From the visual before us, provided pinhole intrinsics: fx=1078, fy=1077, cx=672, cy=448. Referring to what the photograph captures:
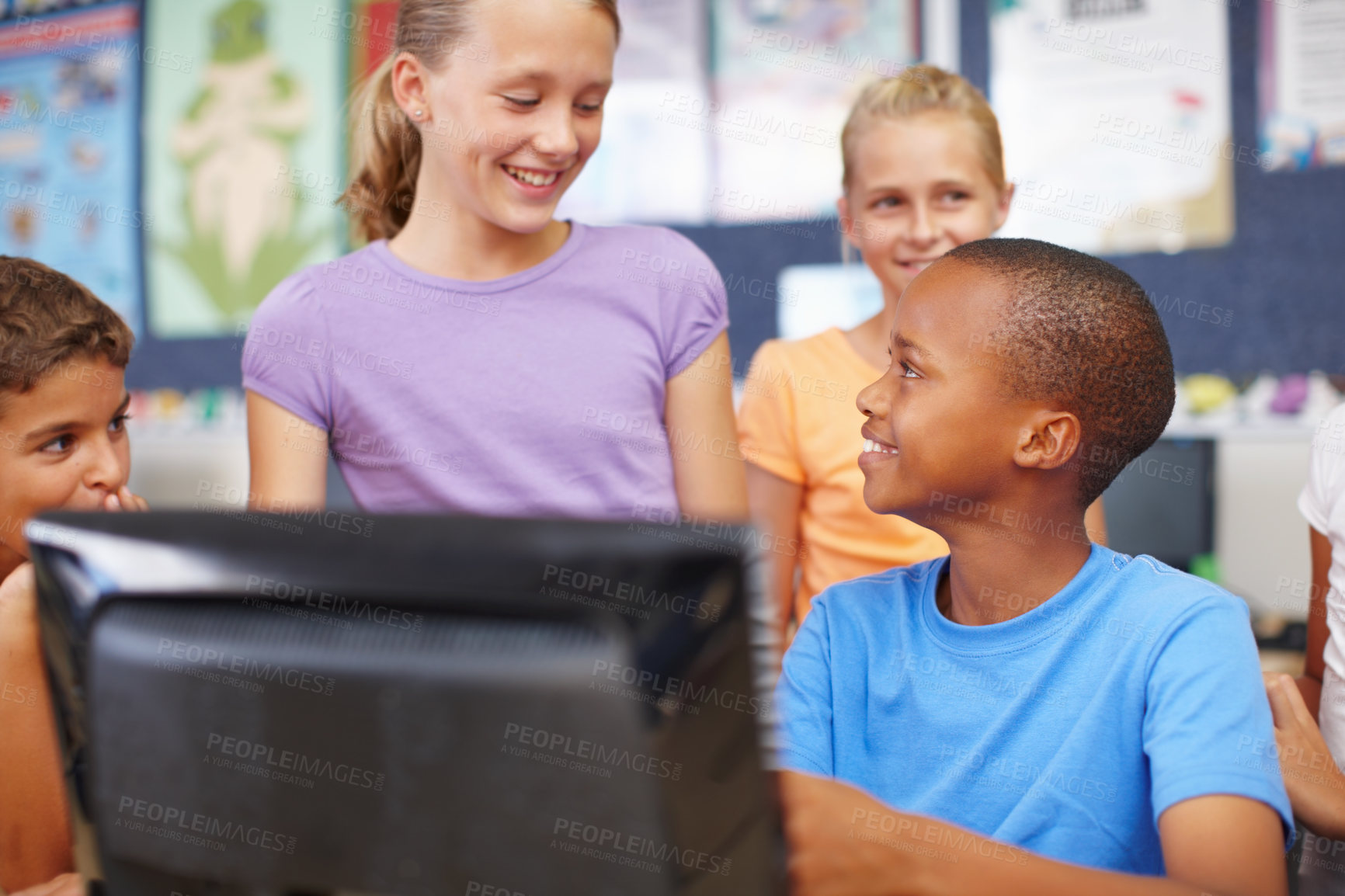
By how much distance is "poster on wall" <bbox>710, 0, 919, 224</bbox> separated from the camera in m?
2.30

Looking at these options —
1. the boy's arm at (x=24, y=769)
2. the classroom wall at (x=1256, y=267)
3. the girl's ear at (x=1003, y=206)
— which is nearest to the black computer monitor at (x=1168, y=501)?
the classroom wall at (x=1256, y=267)

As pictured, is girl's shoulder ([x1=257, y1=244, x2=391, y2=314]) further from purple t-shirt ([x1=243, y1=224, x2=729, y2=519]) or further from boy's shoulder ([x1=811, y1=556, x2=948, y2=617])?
boy's shoulder ([x1=811, y1=556, x2=948, y2=617])

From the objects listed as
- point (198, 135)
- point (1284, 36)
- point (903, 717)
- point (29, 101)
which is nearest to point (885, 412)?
point (903, 717)

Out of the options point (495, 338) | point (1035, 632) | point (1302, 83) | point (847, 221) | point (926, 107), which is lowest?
point (1035, 632)

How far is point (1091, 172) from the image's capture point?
7.14 feet

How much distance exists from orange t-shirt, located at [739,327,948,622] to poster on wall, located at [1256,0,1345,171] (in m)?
1.29

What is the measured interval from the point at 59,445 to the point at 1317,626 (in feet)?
3.99

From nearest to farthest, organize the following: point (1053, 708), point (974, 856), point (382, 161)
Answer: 1. point (974, 856)
2. point (1053, 708)
3. point (382, 161)

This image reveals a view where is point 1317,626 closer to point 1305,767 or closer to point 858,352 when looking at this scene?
point 1305,767

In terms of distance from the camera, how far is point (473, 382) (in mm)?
1104

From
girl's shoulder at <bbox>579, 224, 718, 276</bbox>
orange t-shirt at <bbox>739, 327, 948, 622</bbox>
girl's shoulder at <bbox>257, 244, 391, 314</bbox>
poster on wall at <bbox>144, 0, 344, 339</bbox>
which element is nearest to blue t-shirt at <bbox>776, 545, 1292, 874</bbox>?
orange t-shirt at <bbox>739, 327, 948, 622</bbox>

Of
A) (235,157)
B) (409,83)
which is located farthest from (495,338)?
(235,157)

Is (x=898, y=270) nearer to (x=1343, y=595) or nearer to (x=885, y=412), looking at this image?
(x=885, y=412)

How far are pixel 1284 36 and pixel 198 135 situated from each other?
2552 mm
